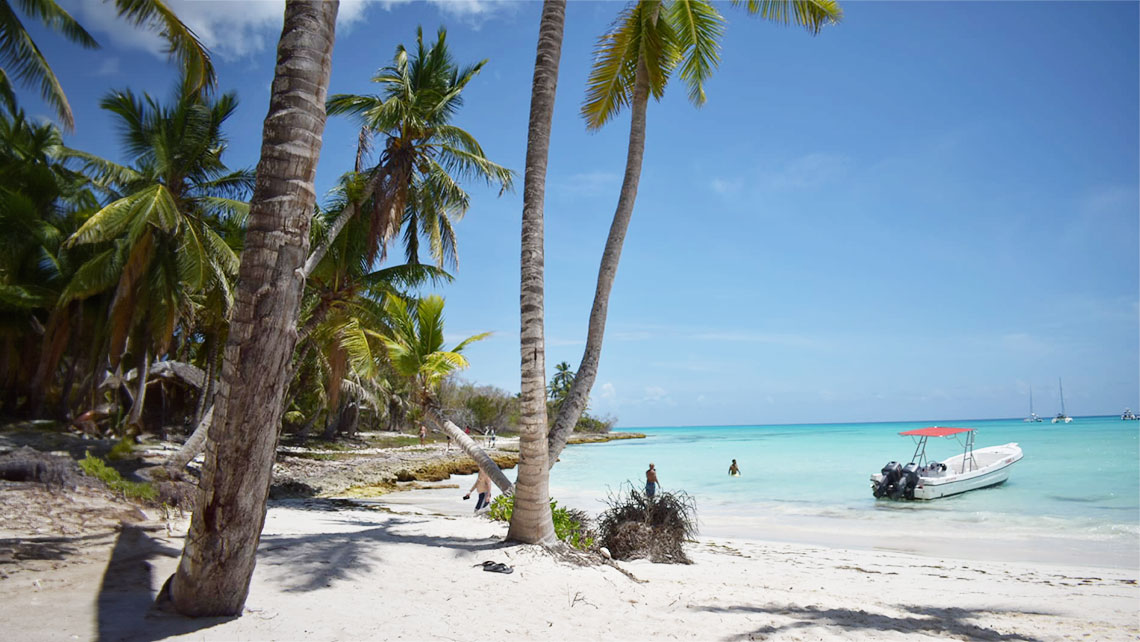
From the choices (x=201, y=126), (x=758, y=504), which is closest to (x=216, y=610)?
(x=201, y=126)

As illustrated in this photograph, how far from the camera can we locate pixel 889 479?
20453mm

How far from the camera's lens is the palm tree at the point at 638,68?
9438 millimetres

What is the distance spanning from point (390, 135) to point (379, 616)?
1154 cm

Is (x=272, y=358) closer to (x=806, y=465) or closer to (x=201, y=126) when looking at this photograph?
(x=201, y=126)

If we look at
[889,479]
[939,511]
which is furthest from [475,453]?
[889,479]

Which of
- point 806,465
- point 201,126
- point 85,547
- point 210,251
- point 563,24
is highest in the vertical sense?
point 201,126

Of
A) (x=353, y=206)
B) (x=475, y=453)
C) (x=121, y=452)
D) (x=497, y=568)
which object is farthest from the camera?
(x=353, y=206)

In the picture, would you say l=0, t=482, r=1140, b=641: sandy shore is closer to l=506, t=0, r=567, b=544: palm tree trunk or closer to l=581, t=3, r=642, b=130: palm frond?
l=506, t=0, r=567, b=544: palm tree trunk

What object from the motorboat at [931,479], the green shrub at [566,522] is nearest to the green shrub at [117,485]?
the green shrub at [566,522]

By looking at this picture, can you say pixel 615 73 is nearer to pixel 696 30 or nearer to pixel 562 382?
pixel 696 30

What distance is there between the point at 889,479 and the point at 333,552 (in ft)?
63.8

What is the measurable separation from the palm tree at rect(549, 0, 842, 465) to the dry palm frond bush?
190 cm

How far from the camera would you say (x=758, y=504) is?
21.1m

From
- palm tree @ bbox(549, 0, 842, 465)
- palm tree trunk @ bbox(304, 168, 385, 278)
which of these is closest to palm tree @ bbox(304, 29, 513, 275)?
palm tree trunk @ bbox(304, 168, 385, 278)
